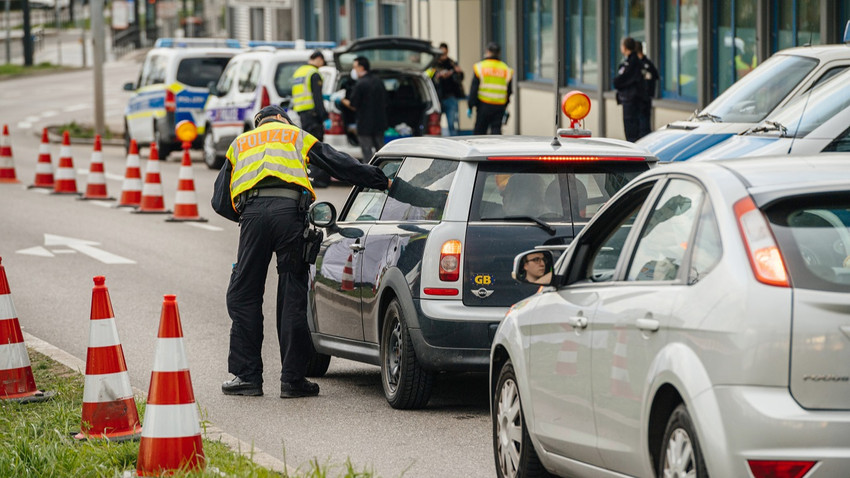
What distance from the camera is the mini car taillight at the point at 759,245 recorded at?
4555 millimetres

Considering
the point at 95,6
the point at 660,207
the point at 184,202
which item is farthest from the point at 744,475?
the point at 95,6

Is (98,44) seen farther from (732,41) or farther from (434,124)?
(732,41)

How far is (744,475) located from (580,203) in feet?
12.5

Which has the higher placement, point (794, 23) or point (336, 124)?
point (794, 23)

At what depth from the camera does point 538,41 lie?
31.0 metres

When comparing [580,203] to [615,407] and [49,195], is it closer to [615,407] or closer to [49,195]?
[615,407]

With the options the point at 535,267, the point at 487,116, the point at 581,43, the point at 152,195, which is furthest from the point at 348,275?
the point at 581,43

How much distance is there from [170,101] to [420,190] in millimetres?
20526

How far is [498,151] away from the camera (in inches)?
322

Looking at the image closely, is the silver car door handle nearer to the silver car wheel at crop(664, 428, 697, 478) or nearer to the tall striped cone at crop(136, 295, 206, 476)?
the silver car wheel at crop(664, 428, 697, 478)

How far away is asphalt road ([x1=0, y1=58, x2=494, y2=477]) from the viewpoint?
24.8 ft

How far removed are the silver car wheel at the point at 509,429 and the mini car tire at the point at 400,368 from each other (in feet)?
6.01

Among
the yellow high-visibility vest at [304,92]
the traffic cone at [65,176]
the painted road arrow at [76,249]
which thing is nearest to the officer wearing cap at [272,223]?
the painted road arrow at [76,249]

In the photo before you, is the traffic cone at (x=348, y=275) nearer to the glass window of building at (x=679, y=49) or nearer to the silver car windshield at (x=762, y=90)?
the silver car windshield at (x=762, y=90)
